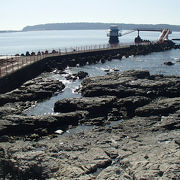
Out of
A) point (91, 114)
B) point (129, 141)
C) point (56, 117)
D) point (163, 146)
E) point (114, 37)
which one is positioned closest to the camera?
point (163, 146)

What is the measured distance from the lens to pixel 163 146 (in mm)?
15781

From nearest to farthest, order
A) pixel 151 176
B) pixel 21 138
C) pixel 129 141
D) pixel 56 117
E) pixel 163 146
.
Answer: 1. pixel 151 176
2. pixel 163 146
3. pixel 129 141
4. pixel 21 138
5. pixel 56 117

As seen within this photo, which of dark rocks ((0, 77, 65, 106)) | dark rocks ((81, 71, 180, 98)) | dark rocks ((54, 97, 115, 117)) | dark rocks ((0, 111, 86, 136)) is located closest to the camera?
dark rocks ((0, 111, 86, 136))

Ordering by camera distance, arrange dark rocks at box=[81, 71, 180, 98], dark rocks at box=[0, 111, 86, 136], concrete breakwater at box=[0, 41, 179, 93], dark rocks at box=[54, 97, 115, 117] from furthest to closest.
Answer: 1. concrete breakwater at box=[0, 41, 179, 93]
2. dark rocks at box=[81, 71, 180, 98]
3. dark rocks at box=[54, 97, 115, 117]
4. dark rocks at box=[0, 111, 86, 136]

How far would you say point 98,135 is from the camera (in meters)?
18.5

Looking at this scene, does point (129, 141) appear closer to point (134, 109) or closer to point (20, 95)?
point (134, 109)

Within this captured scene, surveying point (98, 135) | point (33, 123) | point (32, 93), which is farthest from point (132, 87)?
point (33, 123)

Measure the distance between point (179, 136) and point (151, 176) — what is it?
5.55m

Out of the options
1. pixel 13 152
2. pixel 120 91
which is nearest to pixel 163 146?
pixel 13 152

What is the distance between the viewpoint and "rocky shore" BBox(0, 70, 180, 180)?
44.9 ft

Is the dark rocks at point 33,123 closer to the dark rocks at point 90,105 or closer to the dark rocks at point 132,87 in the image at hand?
the dark rocks at point 90,105

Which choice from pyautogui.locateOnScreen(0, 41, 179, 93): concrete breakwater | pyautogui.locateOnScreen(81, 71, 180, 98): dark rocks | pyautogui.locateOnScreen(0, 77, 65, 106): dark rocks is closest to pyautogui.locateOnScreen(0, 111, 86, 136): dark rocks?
pyautogui.locateOnScreen(0, 77, 65, 106): dark rocks

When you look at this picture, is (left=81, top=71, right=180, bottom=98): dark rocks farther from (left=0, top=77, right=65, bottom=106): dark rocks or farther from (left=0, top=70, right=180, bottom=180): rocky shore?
(left=0, top=77, right=65, bottom=106): dark rocks

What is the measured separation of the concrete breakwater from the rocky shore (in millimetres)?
3203
